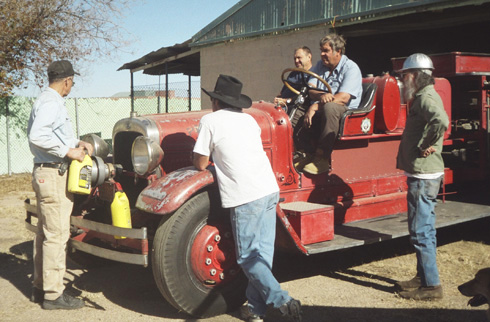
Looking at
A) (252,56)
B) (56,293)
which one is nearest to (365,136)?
(56,293)

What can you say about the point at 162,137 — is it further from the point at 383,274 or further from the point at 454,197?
the point at 454,197

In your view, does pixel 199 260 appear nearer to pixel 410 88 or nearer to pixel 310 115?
pixel 310 115

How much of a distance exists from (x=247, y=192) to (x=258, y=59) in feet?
33.9

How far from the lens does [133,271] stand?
17.8 ft

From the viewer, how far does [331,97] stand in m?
5.04

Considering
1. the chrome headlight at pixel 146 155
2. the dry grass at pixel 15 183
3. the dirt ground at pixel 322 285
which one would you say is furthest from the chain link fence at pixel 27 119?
the chrome headlight at pixel 146 155

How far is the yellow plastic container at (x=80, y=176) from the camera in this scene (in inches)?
163

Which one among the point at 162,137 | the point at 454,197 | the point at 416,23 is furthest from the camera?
the point at 416,23

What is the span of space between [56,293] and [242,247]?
1706 mm

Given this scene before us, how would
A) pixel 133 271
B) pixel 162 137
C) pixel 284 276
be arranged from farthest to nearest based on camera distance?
pixel 133 271 < pixel 284 276 < pixel 162 137

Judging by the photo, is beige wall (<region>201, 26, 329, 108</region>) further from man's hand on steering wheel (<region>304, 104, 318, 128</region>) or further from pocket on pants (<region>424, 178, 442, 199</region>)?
pocket on pants (<region>424, 178, 442, 199</region>)

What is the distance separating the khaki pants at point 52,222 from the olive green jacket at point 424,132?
290 centimetres

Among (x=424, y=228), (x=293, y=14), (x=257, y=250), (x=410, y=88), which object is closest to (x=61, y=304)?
(x=257, y=250)

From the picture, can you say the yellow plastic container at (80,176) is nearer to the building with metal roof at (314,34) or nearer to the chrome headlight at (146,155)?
the chrome headlight at (146,155)
